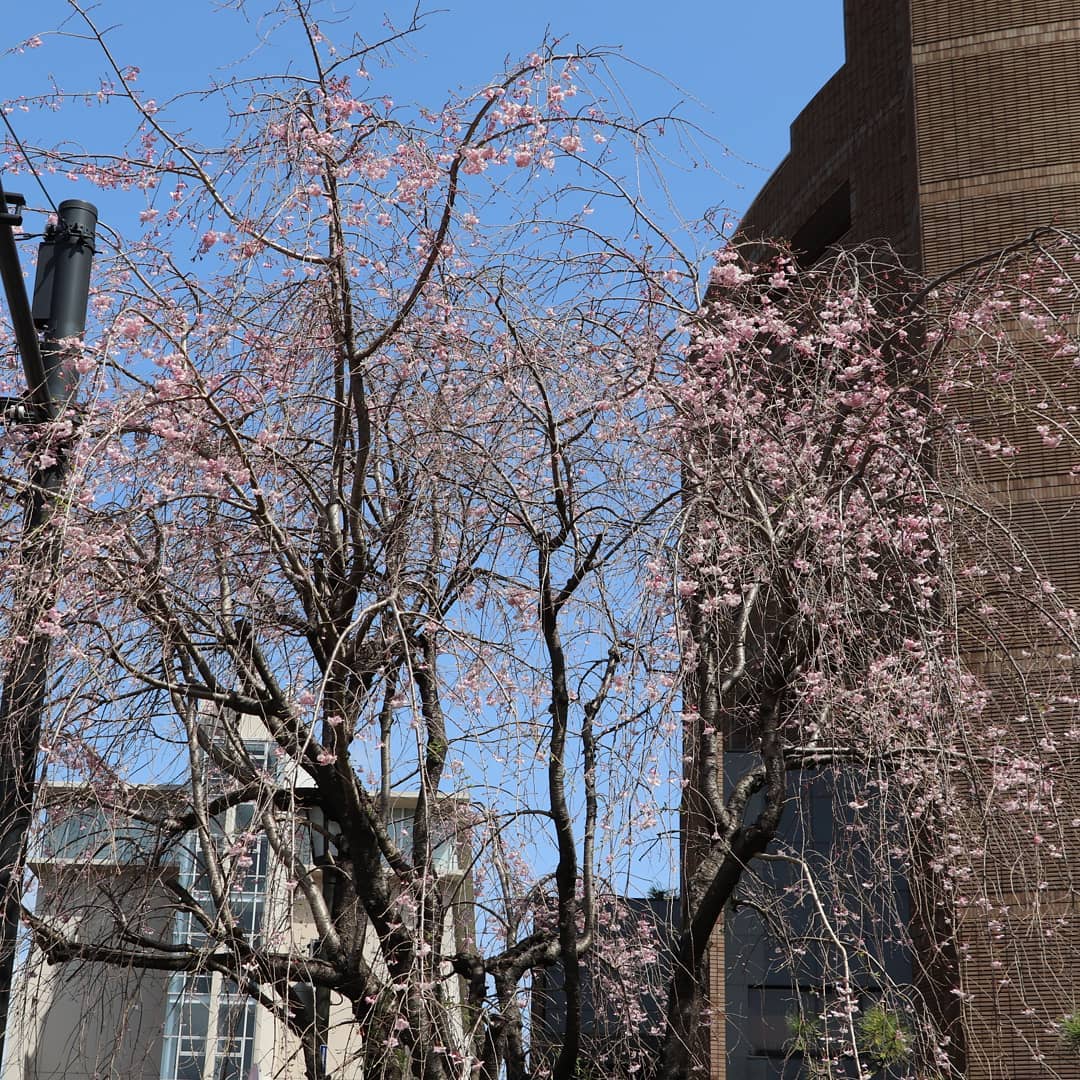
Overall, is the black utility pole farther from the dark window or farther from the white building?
the dark window

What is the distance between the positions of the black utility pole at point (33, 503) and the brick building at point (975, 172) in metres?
7.58

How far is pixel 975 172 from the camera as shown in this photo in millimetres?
14062

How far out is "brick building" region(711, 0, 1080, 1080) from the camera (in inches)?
456

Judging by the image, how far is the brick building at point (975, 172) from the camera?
1159 cm

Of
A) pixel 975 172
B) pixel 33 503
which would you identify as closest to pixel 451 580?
pixel 33 503

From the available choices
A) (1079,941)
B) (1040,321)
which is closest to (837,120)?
(1079,941)

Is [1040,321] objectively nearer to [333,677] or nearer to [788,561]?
[788,561]

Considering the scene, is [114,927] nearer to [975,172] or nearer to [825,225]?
[975,172]

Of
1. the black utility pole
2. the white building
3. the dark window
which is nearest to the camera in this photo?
the black utility pole

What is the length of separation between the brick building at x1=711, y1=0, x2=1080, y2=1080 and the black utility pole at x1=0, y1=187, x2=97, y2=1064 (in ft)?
24.9

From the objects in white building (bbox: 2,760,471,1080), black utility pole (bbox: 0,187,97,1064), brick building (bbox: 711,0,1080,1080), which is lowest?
white building (bbox: 2,760,471,1080)

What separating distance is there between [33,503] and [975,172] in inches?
439

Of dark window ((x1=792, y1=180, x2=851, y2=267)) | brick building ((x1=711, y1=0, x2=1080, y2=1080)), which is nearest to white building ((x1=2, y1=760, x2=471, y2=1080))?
brick building ((x1=711, y1=0, x2=1080, y2=1080))

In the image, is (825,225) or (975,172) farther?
(825,225)
